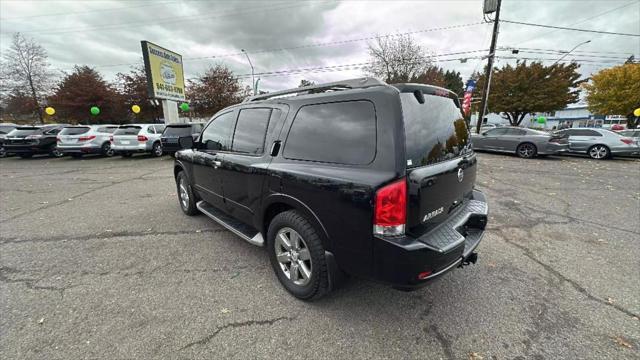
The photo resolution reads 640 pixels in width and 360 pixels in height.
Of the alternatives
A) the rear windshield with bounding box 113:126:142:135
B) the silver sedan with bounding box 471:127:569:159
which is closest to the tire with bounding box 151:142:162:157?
the rear windshield with bounding box 113:126:142:135

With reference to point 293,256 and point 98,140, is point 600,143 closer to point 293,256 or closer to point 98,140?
point 293,256

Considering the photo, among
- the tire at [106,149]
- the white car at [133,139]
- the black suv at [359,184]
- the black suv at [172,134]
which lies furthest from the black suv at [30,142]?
the black suv at [359,184]

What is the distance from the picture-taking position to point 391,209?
5.87 ft

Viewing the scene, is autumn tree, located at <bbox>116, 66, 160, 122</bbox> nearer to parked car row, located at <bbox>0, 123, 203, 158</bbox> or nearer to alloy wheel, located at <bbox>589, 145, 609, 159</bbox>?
parked car row, located at <bbox>0, 123, 203, 158</bbox>

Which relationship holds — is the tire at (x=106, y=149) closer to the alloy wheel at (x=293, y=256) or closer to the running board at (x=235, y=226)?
the running board at (x=235, y=226)

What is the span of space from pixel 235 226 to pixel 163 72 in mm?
17797

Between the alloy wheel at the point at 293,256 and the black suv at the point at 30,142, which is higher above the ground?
the black suv at the point at 30,142

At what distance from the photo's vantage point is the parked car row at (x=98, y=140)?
11992 mm

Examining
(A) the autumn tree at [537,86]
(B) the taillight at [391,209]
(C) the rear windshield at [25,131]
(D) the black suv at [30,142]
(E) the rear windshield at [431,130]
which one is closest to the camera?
(B) the taillight at [391,209]

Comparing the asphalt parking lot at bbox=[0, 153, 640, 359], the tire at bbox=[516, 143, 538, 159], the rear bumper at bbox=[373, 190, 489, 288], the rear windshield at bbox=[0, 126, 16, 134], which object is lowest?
the asphalt parking lot at bbox=[0, 153, 640, 359]

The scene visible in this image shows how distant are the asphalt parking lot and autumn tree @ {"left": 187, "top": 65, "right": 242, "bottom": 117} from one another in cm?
2909

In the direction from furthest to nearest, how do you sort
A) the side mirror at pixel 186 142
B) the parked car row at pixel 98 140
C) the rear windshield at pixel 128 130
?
the rear windshield at pixel 128 130 < the parked car row at pixel 98 140 < the side mirror at pixel 186 142

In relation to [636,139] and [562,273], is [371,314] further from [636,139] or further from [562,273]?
[636,139]

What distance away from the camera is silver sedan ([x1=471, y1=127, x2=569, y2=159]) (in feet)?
36.8
